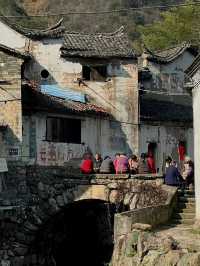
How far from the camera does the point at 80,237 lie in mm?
34312

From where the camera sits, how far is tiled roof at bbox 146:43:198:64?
42250mm

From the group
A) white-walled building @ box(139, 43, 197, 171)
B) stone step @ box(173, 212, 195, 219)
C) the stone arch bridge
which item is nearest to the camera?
stone step @ box(173, 212, 195, 219)

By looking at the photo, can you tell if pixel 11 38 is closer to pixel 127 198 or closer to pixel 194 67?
pixel 127 198

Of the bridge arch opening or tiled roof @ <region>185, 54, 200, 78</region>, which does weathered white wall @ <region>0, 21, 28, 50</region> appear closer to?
the bridge arch opening

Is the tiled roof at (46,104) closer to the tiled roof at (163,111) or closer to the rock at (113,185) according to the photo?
the tiled roof at (163,111)

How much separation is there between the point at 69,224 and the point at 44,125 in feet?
17.2

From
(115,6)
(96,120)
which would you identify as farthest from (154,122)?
(115,6)

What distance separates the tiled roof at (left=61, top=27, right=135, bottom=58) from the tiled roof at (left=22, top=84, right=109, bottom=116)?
3.37m

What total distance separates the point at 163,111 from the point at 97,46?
5.11 meters

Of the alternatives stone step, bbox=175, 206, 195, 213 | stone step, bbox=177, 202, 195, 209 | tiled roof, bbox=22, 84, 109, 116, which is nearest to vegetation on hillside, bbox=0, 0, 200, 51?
tiled roof, bbox=22, 84, 109, 116

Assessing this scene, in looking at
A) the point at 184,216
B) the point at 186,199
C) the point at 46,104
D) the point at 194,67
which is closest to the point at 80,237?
the point at 46,104

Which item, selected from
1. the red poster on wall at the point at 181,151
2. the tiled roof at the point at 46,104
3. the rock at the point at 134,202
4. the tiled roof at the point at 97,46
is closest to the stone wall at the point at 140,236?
the rock at the point at 134,202

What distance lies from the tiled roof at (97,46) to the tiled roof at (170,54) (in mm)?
4655

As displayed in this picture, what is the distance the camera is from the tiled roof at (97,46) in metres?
35.2
